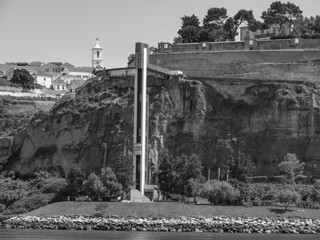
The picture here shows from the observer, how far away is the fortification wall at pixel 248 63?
3629 inches

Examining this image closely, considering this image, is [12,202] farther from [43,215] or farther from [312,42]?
[312,42]

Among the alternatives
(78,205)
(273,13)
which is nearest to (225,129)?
(78,205)

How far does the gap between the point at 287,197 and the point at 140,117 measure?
53.6 ft

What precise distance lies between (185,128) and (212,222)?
2194cm

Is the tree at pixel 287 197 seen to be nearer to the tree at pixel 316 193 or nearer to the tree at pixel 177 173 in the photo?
the tree at pixel 316 193

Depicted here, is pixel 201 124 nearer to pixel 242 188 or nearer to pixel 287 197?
pixel 242 188

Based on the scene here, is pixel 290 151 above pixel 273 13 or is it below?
below

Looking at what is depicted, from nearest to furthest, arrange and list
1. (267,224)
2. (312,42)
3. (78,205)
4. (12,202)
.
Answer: (267,224) < (78,205) < (12,202) < (312,42)

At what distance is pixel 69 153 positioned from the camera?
9506cm

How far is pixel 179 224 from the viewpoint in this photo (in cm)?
7075

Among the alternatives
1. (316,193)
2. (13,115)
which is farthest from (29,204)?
(13,115)

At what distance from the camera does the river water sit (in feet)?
205

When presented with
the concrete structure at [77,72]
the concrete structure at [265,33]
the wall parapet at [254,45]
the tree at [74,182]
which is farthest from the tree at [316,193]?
the concrete structure at [77,72]

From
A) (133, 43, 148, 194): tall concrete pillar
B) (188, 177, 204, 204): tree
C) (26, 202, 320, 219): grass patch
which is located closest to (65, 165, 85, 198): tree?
(133, 43, 148, 194): tall concrete pillar
